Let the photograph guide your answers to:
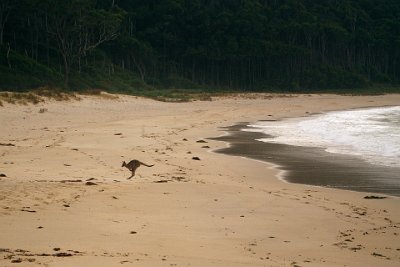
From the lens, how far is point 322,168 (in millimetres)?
12109

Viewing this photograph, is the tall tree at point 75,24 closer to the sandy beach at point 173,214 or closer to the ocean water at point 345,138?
the ocean water at point 345,138

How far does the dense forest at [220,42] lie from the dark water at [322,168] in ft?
110

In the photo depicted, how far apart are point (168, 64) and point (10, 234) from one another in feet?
204

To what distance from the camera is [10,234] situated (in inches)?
215

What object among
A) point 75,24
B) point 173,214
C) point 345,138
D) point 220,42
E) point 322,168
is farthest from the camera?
point 220,42

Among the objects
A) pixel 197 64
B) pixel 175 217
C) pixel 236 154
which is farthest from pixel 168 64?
pixel 175 217

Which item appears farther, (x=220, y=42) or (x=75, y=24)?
(x=220, y=42)

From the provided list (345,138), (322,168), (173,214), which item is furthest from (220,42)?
(173,214)

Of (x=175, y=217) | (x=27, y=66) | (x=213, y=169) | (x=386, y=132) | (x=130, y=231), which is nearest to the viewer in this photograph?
(x=130, y=231)

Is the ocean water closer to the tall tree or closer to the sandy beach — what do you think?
the sandy beach

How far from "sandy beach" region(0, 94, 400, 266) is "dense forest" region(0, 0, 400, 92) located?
37255mm

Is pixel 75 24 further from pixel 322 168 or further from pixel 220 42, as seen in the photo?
pixel 322 168

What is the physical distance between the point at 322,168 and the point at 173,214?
5916 millimetres

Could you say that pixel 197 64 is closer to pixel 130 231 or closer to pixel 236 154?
pixel 236 154
